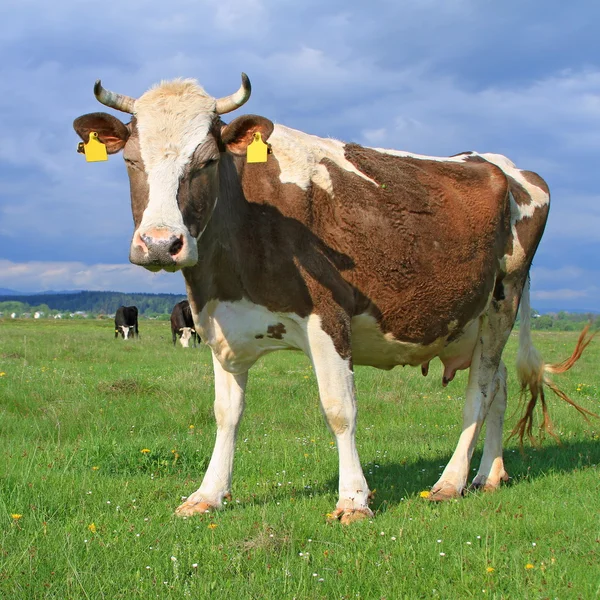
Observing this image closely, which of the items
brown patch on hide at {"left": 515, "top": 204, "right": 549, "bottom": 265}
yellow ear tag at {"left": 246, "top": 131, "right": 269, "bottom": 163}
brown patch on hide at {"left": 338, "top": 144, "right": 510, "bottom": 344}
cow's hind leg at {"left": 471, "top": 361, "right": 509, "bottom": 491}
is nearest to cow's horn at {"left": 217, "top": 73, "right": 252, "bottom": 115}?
yellow ear tag at {"left": 246, "top": 131, "right": 269, "bottom": 163}

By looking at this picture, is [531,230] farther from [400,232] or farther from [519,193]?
[400,232]

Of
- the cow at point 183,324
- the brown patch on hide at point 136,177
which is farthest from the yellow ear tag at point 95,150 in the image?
the cow at point 183,324

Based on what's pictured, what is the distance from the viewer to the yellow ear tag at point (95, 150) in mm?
5727

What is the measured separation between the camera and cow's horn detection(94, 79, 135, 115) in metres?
5.71

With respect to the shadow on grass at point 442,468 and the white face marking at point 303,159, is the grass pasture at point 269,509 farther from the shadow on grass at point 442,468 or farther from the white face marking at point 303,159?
the white face marking at point 303,159

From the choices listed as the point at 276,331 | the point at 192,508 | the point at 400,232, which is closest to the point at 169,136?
the point at 276,331

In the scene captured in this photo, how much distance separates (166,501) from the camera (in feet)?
20.1

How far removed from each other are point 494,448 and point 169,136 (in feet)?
15.1

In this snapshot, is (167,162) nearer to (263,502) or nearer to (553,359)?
(263,502)

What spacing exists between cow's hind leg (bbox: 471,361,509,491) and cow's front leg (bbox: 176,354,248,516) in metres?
2.55

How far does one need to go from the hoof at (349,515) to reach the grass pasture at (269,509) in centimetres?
9

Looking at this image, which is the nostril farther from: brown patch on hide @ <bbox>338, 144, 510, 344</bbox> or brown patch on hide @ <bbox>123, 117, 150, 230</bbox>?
brown patch on hide @ <bbox>338, 144, 510, 344</bbox>

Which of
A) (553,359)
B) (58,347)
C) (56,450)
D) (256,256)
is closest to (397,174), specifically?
(256,256)

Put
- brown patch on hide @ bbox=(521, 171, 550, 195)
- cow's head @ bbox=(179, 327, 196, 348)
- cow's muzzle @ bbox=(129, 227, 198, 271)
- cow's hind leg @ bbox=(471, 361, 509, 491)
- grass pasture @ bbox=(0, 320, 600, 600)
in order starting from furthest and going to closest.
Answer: cow's head @ bbox=(179, 327, 196, 348) → brown patch on hide @ bbox=(521, 171, 550, 195) → cow's hind leg @ bbox=(471, 361, 509, 491) → cow's muzzle @ bbox=(129, 227, 198, 271) → grass pasture @ bbox=(0, 320, 600, 600)
